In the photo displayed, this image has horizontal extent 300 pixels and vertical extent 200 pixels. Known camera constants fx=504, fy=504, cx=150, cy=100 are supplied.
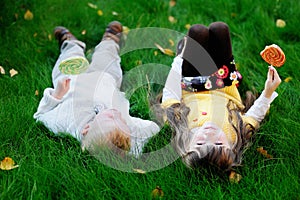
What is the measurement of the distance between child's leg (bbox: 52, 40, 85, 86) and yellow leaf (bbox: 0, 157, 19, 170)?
3.24 feet

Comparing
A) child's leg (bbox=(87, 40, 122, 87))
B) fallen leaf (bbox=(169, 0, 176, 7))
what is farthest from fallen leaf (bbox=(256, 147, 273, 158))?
fallen leaf (bbox=(169, 0, 176, 7))

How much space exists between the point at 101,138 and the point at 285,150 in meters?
1.04

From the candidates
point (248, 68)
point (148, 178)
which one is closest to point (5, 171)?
point (148, 178)

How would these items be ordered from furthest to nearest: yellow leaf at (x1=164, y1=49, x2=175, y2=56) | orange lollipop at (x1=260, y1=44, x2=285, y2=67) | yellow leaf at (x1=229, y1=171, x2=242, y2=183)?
yellow leaf at (x1=164, y1=49, x2=175, y2=56), orange lollipop at (x1=260, y1=44, x2=285, y2=67), yellow leaf at (x1=229, y1=171, x2=242, y2=183)

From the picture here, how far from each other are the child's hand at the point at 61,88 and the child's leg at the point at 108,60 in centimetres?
37

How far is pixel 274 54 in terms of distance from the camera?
2.99m

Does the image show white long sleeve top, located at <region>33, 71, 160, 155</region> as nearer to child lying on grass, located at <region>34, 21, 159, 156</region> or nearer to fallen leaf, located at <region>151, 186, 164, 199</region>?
child lying on grass, located at <region>34, 21, 159, 156</region>

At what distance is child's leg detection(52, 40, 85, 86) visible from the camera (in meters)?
3.62

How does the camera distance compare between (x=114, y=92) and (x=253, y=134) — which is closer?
(x=253, y=134)

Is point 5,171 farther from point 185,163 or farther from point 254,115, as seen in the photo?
point 254,115

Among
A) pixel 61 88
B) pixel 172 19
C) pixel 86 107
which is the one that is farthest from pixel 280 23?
pixel 61 88

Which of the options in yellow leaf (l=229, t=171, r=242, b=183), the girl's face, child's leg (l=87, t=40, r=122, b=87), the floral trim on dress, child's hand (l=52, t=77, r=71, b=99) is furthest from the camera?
child's leg (l=87, t=40, r=122, b=87)

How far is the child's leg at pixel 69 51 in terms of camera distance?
3624 millimetres

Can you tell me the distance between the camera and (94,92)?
11.2ft
